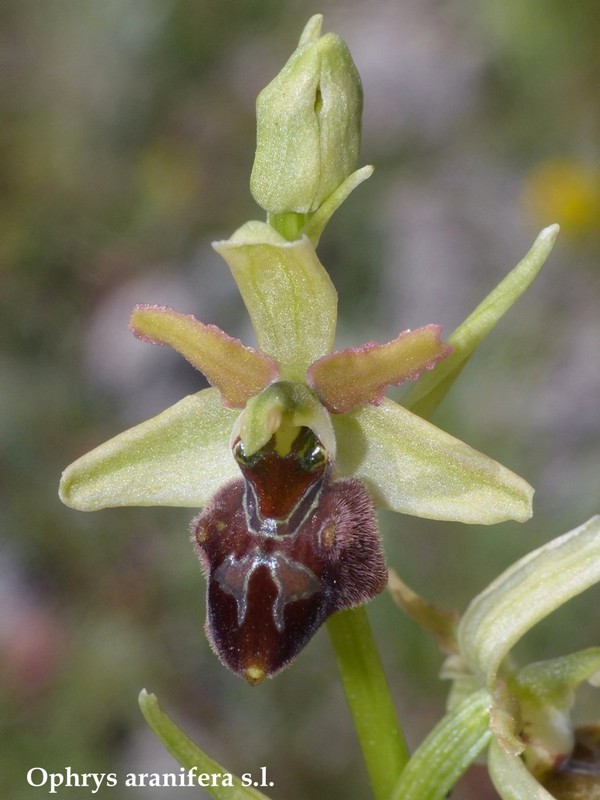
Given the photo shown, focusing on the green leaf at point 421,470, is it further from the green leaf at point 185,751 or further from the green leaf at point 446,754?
the green leaf at point 185,751

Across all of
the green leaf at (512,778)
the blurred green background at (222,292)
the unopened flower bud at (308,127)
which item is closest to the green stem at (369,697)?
the green leaf at (512,778)

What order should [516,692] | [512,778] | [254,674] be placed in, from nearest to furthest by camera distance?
[254,674] → [512,778] → [516,692]

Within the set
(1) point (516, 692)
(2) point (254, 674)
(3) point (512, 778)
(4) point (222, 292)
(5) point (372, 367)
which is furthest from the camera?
(4) point (222, 292)

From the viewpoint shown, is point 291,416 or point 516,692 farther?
point 516,692

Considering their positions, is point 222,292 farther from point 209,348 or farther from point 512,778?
point 512,778

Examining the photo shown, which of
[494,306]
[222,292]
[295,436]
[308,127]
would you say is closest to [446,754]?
[295,436]

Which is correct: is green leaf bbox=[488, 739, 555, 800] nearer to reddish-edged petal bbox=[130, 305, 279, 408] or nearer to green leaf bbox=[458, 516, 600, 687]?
green leaf bbox=[458, 516, 600, 687]
